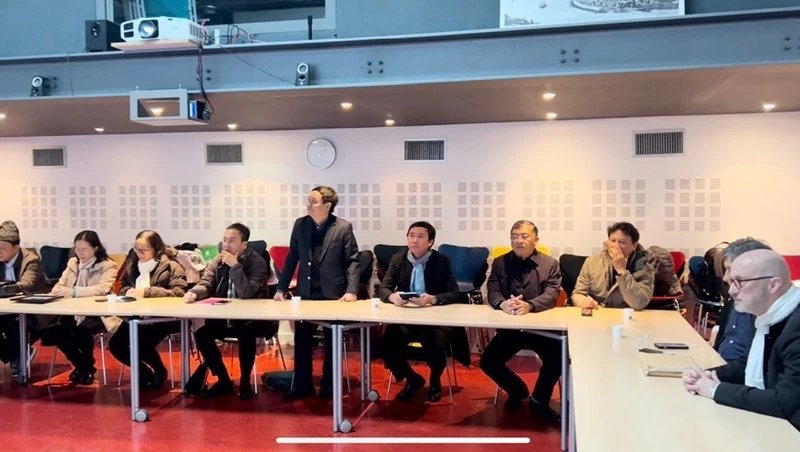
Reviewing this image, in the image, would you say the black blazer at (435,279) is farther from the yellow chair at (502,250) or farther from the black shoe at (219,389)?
the yellow chair at (502,250)

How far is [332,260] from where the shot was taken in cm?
557

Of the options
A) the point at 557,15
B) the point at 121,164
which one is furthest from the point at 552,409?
the point at 121,164

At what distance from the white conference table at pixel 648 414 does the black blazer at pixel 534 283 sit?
1.21 metres

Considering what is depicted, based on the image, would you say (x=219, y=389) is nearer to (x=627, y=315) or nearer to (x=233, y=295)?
(x=233, y=295)

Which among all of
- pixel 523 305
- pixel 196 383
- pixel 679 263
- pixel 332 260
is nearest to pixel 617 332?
pixel 523 305

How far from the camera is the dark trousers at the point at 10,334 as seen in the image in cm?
602

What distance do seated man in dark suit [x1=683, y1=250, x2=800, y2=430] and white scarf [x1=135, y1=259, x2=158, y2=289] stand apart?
4360 millimetres

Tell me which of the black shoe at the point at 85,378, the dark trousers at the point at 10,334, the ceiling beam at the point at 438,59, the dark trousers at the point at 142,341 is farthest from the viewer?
the dark trousers at the point at 10,334

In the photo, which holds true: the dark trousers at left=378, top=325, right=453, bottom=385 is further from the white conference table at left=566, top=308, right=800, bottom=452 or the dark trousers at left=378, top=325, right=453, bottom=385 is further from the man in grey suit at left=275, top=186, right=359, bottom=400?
the white conference table at left=566, top=308, right=800, bottom=452

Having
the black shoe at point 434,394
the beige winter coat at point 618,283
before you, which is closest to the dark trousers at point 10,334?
the black shoe at point 434,394

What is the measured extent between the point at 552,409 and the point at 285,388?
6.90 ft

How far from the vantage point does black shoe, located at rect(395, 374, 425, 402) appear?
5.41 metres

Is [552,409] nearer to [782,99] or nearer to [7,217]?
[782,99]

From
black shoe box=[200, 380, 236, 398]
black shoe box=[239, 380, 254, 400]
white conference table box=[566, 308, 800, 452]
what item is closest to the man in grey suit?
black shoe box=[239, 380, 254, 400]
